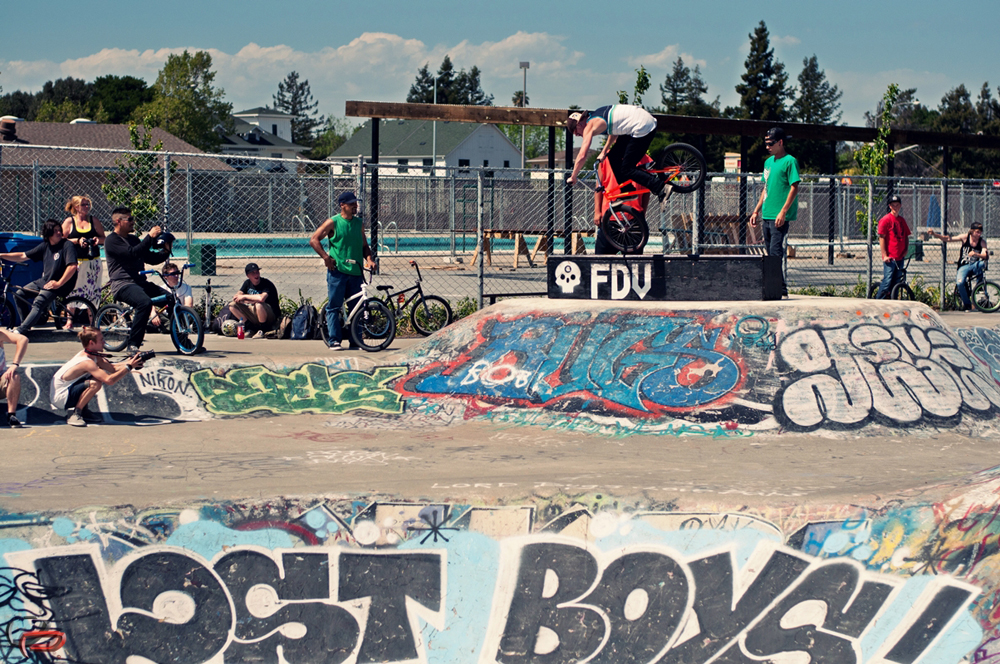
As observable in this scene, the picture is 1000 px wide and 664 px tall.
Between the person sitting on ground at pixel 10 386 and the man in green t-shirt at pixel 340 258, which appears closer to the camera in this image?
the person sitting on ground at pixel 10 386

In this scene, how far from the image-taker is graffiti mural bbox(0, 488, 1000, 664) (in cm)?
443

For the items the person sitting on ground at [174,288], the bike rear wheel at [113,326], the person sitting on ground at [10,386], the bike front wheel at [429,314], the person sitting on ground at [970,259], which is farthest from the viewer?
the person sitting on ground at [970,259]

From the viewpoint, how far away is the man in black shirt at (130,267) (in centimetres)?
912

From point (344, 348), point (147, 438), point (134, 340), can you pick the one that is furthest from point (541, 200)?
point (147, 438)

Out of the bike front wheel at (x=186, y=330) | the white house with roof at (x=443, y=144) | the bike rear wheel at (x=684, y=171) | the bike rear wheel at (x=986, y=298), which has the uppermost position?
the white house with roof at (x=443, y=144)

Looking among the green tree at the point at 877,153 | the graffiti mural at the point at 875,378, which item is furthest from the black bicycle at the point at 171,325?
the green tree at the point at 877,153

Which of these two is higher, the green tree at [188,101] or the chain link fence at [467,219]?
the green tree at [188,101]

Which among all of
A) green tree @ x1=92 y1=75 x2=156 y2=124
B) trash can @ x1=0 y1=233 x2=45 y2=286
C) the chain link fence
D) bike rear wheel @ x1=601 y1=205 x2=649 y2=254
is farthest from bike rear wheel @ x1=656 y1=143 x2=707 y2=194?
green tree @ x1=92 y1=75 x2=156 y2=124

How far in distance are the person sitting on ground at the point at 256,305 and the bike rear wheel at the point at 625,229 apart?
4378 millimetres

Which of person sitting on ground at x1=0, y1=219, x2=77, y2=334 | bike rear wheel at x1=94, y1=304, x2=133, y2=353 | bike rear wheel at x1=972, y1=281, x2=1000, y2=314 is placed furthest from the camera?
bike rear wheel at x1=972, y1=281, x2=1000, y2=314

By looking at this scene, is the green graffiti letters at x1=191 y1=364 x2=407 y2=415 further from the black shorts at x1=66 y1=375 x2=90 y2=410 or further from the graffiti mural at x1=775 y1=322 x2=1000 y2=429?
the graffiti mural at x1=775 y1=322 x2=1000 y2=429

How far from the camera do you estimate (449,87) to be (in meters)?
120

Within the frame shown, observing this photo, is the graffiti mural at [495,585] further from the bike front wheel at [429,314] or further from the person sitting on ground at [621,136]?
the bike front wheel at [429,314]

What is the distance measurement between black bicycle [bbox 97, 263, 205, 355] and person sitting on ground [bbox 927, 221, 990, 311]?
11339 millimetres
